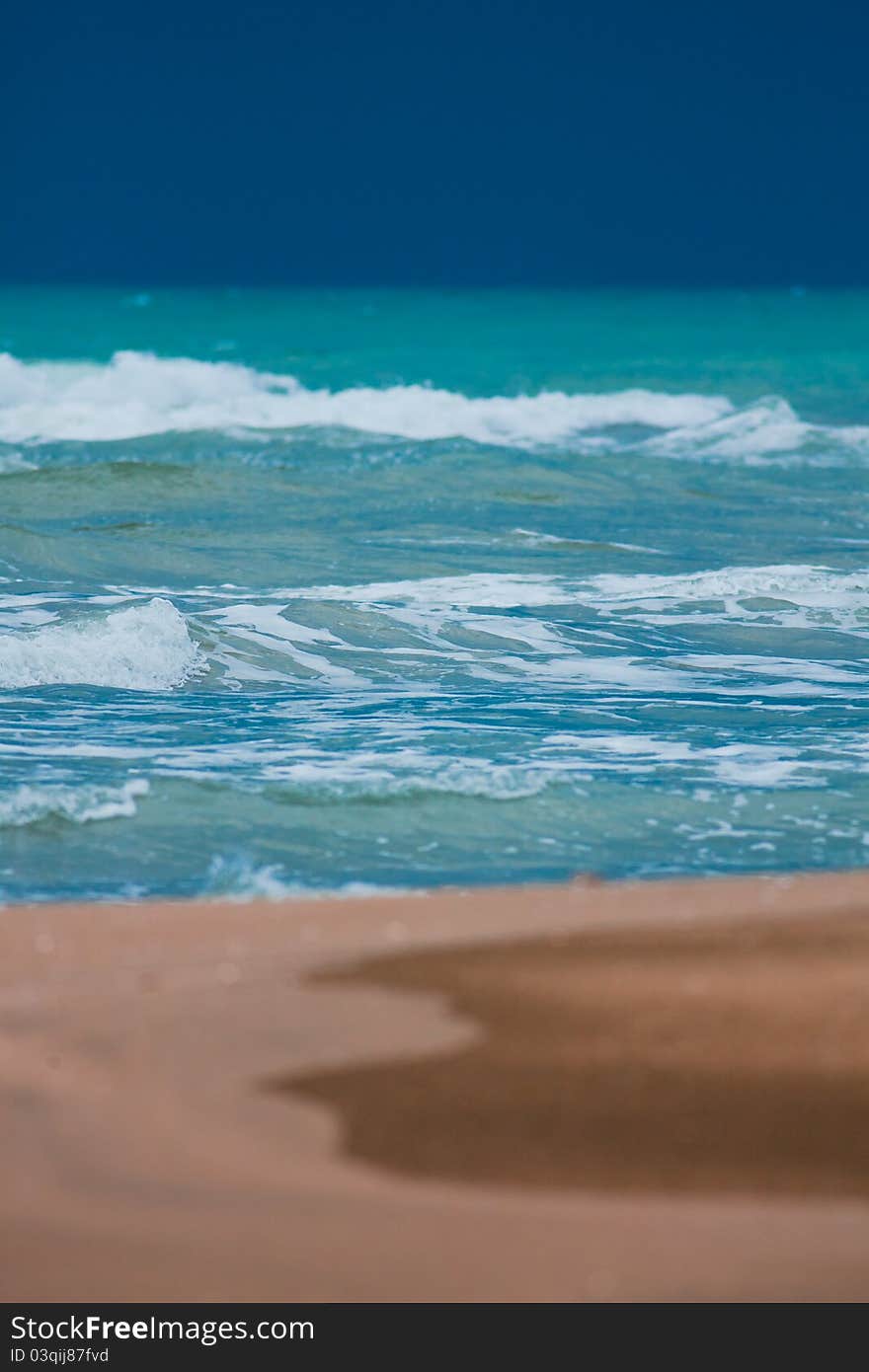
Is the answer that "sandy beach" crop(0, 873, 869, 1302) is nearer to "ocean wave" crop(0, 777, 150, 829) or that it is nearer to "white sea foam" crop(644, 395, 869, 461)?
"ocean wave" crop(0, 777, 150, 829)

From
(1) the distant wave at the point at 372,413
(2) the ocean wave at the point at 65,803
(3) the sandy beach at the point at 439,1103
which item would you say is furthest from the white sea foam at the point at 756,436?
(3) the sandy beach at the point at 439,1103

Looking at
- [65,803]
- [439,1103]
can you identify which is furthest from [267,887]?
[439,1103]

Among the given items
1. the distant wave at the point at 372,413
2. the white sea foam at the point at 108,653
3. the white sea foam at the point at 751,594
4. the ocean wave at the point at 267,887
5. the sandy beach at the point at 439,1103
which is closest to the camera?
the sandy beach at the point at 439,1103

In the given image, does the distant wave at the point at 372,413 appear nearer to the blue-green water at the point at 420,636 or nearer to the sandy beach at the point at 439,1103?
the blue-green water at the point at 420,636

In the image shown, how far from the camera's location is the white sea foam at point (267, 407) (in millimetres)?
23281

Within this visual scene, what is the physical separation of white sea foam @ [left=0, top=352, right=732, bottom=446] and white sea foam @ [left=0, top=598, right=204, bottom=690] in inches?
518

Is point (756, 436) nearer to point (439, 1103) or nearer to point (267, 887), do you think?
point (267, 887)

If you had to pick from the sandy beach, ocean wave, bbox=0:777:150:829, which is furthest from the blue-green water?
the sandy beach

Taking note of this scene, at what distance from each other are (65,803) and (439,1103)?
2.88 m

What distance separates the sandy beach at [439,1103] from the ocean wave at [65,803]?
1.21m

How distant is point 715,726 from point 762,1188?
4491mm

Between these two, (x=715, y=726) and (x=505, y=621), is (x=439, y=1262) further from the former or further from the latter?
(x=505, y=621)

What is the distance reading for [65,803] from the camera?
6043 mm

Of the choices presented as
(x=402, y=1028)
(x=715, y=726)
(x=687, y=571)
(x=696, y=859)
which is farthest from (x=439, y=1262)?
(x=687, y=571)
